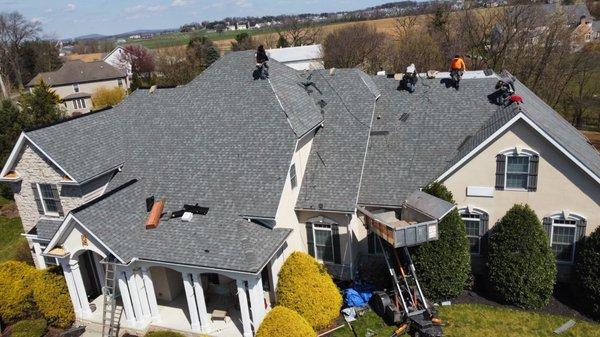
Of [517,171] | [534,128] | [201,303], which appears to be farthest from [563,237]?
[201,303]

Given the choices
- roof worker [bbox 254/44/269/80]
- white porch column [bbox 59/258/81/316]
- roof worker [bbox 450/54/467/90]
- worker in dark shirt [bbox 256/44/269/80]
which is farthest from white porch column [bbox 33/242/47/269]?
roof worker [bbox 450/54/467/90]

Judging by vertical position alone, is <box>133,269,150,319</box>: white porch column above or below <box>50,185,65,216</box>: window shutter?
below

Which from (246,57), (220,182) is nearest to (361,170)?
(220,182)

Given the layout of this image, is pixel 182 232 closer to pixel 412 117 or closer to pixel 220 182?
pixel 220 182

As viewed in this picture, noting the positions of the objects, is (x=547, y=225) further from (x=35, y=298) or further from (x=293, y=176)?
(x=35, y=298)

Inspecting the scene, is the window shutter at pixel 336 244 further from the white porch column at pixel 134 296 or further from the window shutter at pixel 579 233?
the window shutter at pixel 579 233

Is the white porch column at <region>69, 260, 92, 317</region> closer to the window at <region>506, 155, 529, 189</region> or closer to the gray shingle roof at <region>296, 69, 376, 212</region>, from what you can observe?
the gray shingle roof at <region>296, 69, 376, 212</region>
